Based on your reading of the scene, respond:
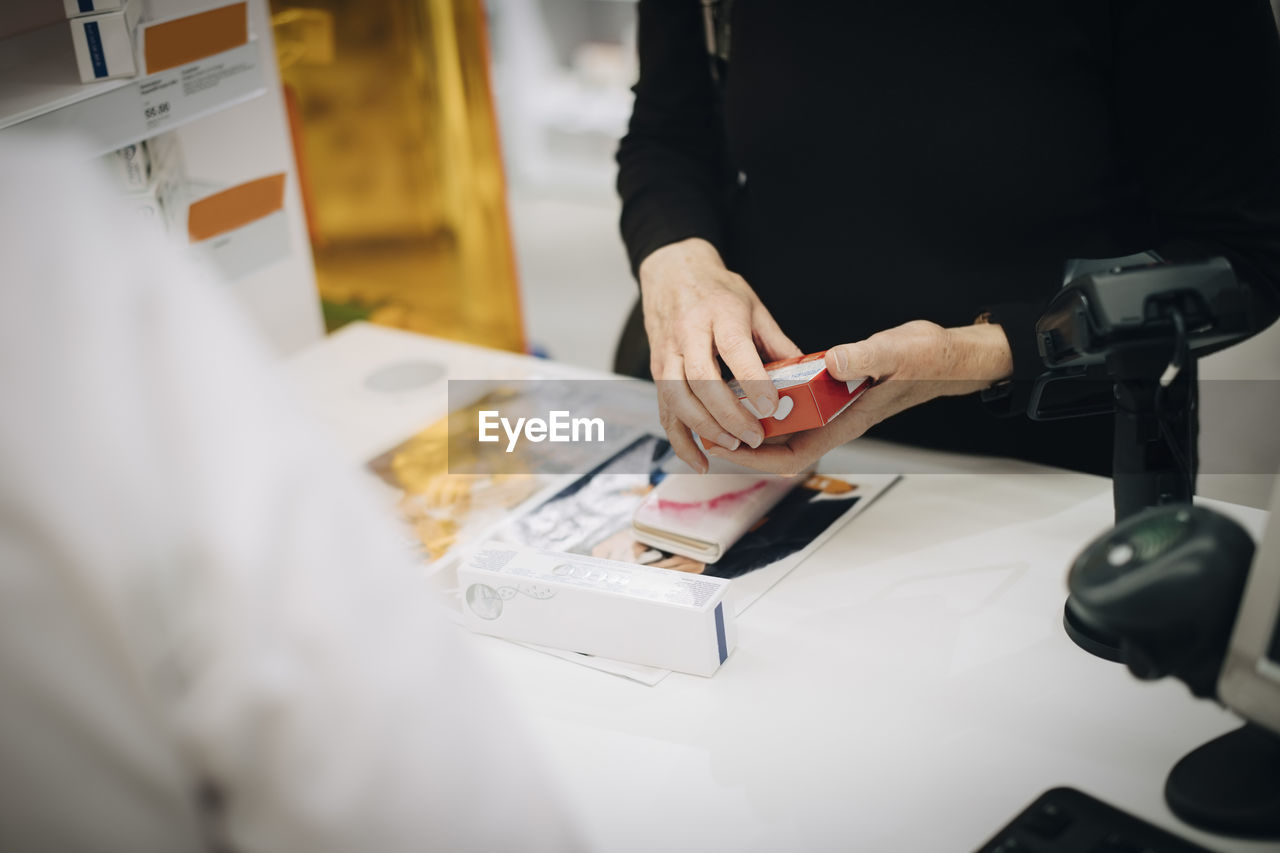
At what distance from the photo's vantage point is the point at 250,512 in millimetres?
335

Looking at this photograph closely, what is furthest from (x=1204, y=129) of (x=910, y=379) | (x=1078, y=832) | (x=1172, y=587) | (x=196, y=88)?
(x=196, y=88)

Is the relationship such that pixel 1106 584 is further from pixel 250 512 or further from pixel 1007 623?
pixel 250 512

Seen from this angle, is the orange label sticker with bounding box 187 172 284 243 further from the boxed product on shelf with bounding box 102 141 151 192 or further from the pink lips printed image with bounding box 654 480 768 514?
the pink lips printed image with bounding box 654 480 768 514

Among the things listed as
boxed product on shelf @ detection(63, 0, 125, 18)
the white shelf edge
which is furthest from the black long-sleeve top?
boxed product on shelf @ detection(63, 0, 125, 18)

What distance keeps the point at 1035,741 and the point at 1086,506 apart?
0.34 metres

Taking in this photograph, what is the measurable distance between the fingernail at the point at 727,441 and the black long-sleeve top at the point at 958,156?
29 cm

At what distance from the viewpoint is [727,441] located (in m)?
0.93

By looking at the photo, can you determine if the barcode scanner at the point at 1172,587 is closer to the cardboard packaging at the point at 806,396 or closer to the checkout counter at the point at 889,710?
the checkout counter at the point at 889,710

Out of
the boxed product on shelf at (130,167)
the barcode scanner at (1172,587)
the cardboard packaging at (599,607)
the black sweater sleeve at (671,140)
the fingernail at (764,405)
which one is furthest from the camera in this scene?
the black sweater sleeve at (671,140)

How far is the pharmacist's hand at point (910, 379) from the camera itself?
0.92 meters

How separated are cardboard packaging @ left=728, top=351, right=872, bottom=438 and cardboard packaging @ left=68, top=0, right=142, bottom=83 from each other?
0.67 meters

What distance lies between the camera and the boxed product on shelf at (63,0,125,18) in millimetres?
907

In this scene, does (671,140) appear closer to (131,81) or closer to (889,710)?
(131,81)

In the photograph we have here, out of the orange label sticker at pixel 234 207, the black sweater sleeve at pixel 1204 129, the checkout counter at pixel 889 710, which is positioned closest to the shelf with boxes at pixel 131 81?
the orange label sticker at pixel 234 207
